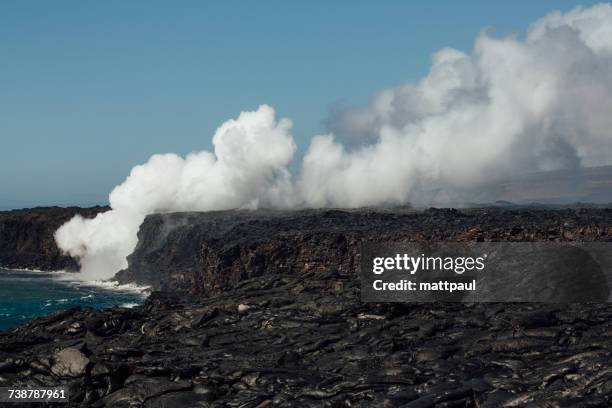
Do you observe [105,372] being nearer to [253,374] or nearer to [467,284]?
[253,374]

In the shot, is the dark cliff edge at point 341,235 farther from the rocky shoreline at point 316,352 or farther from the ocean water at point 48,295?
the rocky shoreline at point 316,352

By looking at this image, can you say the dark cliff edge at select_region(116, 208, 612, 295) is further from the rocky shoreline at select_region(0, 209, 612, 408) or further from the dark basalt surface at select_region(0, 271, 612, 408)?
the dark basalt surface at select_region(0, 271, 612, 408)

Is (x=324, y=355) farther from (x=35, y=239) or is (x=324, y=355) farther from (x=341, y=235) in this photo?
(x=35, y=239)

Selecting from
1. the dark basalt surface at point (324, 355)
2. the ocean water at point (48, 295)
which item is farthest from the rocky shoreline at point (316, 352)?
the ocean water at point (48, 295)

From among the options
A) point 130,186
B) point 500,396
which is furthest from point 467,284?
point 130,186

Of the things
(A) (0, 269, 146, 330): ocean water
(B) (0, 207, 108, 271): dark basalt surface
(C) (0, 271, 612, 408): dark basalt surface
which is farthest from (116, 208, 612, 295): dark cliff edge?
(B) (0, 207, 108, 271): dark basalt surface
